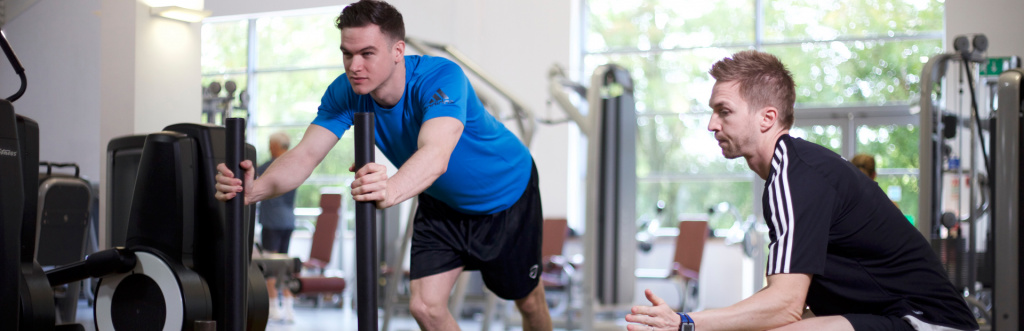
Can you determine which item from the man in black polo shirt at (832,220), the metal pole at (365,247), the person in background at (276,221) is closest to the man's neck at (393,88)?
the metal pole at (365,247)

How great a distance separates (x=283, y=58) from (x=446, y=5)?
2107mm

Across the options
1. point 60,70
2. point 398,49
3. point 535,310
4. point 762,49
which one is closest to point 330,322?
point 60,70

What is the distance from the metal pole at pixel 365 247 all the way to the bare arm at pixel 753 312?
49 centimetres

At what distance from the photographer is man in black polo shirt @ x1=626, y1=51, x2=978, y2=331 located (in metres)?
1.66

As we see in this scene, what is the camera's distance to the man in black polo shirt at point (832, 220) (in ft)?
5.44

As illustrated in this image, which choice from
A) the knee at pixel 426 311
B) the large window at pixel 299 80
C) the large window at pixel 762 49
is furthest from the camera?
the large window at pixel 299 80

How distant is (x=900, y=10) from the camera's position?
826 centimetres

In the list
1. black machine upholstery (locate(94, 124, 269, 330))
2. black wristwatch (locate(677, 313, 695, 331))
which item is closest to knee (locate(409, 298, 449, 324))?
black machine upholstery (locate(94, 124, 269, 330))

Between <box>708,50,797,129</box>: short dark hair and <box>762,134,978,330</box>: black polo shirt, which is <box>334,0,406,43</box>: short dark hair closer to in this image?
<box>708,50,797,129</box>: short dark hair

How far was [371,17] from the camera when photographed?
2.01 meters

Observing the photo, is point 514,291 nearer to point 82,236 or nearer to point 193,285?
point 193,285

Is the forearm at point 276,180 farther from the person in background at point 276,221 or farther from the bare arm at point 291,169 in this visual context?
the person in background at point 276,221

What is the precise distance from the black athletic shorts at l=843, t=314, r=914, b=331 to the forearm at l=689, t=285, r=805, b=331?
0.62 ft

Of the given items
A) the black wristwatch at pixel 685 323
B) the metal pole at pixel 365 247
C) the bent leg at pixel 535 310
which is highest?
the metal pole at pixel 365 247
